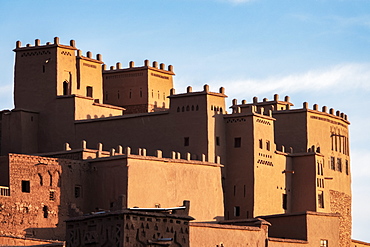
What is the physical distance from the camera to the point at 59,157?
184ft

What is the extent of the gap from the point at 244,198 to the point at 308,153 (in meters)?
5.48

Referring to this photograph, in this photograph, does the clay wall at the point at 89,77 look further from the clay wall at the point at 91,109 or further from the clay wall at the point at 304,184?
the clay wall at the point at 304,184

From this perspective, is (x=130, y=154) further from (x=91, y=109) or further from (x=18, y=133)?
(x=18, y=133)

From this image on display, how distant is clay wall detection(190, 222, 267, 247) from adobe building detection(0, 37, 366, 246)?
0.05 metres

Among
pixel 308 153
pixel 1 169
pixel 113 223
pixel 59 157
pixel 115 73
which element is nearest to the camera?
pixel 113 223

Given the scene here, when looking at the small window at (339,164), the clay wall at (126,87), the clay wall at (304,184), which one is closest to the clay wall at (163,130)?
the clay wall at (126,87)

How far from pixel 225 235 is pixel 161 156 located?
7508mm

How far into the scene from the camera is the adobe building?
52344 millimetres

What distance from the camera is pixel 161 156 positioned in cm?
5669

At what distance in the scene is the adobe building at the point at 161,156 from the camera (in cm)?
5234

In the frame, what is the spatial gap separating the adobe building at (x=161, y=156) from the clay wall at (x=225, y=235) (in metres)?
0.05

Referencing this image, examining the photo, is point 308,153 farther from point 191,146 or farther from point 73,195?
point 73,195

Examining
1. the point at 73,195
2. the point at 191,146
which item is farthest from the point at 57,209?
the point at 191,146

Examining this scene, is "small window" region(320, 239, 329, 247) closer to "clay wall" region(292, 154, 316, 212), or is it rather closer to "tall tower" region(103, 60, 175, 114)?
"clay wall" region(292, 154, 316, 212)
